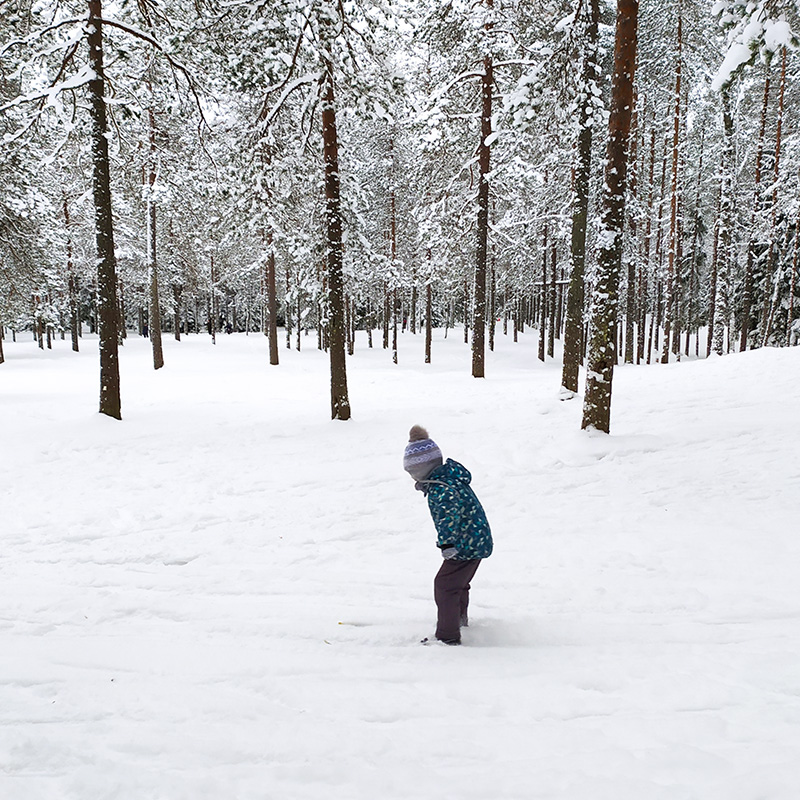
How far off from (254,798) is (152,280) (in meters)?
23.9

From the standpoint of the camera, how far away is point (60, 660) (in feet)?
13.5

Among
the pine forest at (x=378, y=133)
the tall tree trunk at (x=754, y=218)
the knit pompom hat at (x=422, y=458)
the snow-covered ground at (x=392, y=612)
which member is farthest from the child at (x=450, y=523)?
the tall tree trunk at (x=754, y=218)

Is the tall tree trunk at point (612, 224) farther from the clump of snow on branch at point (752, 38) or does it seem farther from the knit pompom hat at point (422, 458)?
the knit pompom hat at point (422, 458)

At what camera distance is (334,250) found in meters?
11.5

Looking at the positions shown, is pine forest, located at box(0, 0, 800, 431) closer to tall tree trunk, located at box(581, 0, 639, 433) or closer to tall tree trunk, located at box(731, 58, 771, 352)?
tall tree trunk, located at box(581, 0, 639, 433)

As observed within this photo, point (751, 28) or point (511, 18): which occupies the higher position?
point (511, 18)

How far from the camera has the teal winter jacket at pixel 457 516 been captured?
4.34m

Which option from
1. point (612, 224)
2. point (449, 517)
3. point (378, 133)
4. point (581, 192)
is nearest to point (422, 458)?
point (449, 517)

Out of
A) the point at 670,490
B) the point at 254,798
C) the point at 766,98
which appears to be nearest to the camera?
the point at 254,798

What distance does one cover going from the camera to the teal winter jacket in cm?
434

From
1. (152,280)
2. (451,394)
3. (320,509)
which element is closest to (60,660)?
(320,509)

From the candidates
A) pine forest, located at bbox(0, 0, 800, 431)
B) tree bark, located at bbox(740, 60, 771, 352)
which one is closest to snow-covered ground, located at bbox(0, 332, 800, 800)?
pine forest, located at bbox(0, 0, 800, 431)

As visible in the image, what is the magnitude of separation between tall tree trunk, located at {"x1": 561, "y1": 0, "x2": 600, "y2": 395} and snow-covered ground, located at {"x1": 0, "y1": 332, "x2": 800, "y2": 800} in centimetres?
204

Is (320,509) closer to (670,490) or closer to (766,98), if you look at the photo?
(670,490)
